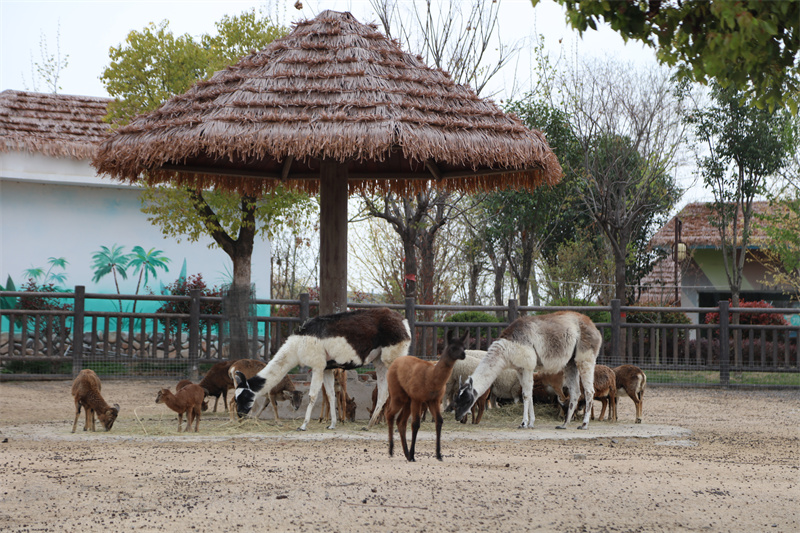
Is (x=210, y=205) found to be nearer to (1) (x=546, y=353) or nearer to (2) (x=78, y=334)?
(2) (x=78, y=334)

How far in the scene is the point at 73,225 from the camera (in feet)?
59.1

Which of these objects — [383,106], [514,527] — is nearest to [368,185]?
[383,106]

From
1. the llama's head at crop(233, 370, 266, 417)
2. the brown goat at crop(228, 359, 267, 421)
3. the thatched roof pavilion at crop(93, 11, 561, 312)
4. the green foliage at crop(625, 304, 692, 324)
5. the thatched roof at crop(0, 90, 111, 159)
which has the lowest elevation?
the llama's head at crop(233, 370, 266, 417)

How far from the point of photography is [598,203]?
22.8 m

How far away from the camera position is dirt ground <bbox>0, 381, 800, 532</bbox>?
5113 millimetres

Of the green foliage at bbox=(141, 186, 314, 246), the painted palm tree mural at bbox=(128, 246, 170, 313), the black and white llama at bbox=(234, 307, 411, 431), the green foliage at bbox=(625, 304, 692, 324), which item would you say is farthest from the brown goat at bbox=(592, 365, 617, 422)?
the painted palm tree mural at bbox=(128, 246, 170, 313)

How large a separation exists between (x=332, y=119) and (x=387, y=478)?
422cm

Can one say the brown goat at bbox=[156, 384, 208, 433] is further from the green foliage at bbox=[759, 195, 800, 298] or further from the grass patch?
the green foliage at bbox=[759, 195, 800, 298]

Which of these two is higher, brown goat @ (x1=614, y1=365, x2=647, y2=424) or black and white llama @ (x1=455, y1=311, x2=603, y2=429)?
black and white llama @ (x1=455, y1=311, x2=603, y2=429)

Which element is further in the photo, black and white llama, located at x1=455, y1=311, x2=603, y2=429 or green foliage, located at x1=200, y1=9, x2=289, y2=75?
green foliage, located at x1=200, y1=9, x2=289, y2=75

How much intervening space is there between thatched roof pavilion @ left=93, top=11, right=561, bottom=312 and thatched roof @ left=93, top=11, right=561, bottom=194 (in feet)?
0.05

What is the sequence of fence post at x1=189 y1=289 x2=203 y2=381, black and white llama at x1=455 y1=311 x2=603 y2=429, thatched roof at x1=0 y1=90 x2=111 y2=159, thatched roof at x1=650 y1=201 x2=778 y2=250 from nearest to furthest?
black and white llama at x1=455 y1=311 x2=603 y2=429, fence post at x1=189 y1=289 x2=203 y2=381, thatched roof at x1=0 y1=90 x2=111 y2=159, thatched roof at x1=650 y1=201 x2=778 y2=250

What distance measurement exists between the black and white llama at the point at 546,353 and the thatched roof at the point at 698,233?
1663 cm

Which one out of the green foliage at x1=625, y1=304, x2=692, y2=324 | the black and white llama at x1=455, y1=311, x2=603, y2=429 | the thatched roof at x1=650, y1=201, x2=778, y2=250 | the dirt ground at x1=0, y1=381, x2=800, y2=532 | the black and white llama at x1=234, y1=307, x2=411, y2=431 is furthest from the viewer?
the thatched roof at x1=650, y1=201, x2=778, y2=250
